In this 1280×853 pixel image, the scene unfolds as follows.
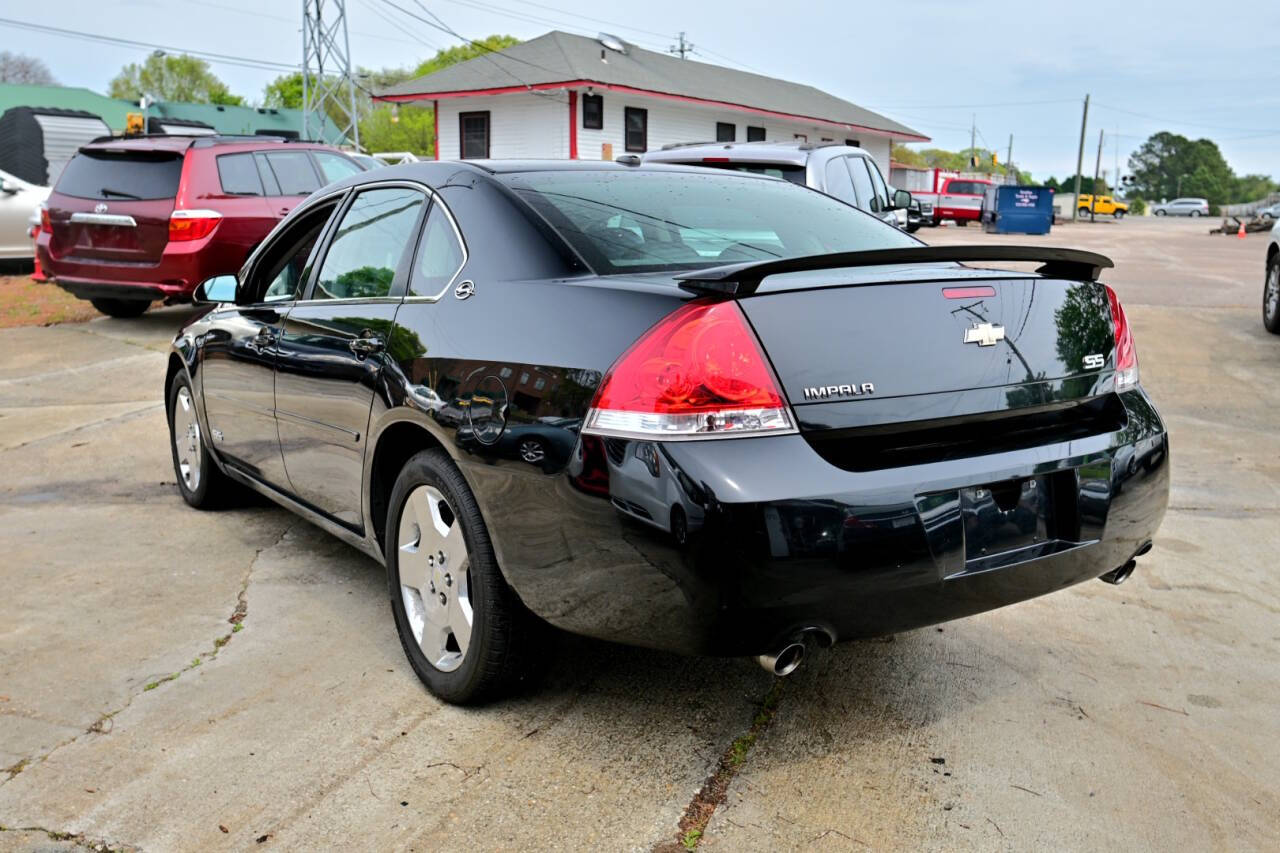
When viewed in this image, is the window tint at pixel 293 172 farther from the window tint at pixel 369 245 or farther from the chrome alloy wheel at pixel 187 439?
the window tint at pixel 369 245

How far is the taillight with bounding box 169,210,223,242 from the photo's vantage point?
9891mm

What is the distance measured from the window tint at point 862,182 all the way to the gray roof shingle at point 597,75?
77.4ft

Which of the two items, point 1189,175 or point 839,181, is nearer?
point 839,181

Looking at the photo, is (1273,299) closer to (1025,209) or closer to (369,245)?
(369,245)

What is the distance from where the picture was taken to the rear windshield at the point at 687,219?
336 centimetres

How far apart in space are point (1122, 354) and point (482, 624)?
1939 mm

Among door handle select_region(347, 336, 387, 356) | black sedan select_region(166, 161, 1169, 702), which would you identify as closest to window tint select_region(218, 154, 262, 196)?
black sedan select_region(166, 161, 1169, 702)

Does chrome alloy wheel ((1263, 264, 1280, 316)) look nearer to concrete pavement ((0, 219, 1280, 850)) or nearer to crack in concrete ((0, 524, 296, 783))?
concrete pavement ((0, 219, 1280, 850))

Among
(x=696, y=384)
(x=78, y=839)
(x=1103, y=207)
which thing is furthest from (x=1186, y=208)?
(x=78, y=839)

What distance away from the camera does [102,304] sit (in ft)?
39.1

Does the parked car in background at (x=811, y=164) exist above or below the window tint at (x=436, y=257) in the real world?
above

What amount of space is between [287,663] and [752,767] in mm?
1582

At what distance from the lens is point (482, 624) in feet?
10.4

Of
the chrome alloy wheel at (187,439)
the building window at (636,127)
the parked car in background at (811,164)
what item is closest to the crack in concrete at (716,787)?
the chrome alloy wheel at (187,439)
